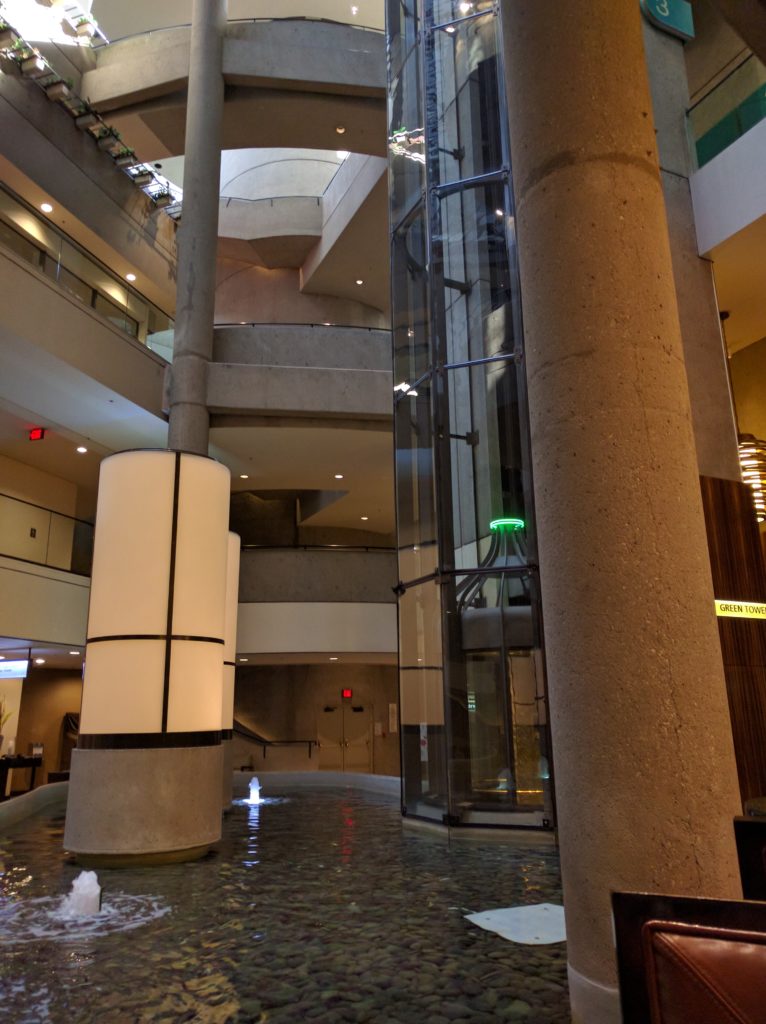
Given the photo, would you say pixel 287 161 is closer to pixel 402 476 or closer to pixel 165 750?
pixel 402 476

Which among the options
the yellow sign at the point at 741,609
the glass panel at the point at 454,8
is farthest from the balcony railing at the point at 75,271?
the yellow sign at the point at 741,609

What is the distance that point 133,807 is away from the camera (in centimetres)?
624

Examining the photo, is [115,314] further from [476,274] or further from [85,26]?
[476,274]

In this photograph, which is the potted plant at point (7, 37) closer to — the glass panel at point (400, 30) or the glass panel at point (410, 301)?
the glass panel at point (400, 30)

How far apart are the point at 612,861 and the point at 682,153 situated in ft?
25.9

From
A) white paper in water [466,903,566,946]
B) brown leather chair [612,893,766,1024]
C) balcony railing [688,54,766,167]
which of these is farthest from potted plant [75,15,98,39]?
brown leather chair [612,893,766,1024]

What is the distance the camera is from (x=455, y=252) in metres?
10.1

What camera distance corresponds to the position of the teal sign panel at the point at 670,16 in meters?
8.59

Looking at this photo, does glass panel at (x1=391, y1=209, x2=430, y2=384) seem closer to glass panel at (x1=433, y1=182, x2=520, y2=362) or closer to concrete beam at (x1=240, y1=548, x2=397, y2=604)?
glass panel at (x1=433, y1=182, x2=520, y2=362)

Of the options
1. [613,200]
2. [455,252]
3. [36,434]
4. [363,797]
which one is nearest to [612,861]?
[613,200]

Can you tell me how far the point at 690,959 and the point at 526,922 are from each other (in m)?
3.60

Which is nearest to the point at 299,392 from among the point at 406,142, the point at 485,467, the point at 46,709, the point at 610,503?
the point at 406,142

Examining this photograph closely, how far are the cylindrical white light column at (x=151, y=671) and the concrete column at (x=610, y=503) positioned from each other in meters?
4.43

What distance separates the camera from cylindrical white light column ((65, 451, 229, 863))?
6270 millimetres
